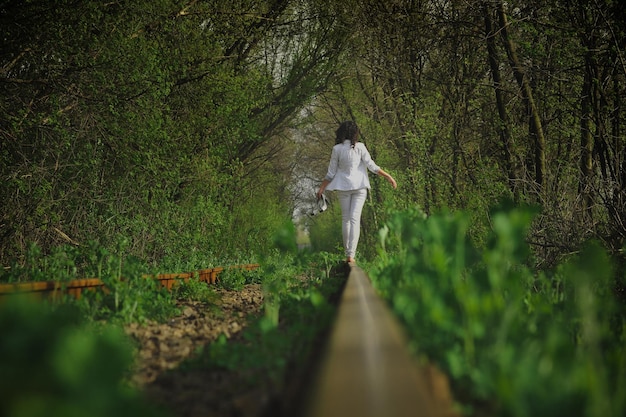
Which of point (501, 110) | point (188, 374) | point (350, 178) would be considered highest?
point (501, 110)

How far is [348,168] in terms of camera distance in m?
9.41

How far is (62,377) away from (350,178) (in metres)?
8.08

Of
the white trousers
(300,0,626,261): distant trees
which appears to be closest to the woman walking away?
the white trousers

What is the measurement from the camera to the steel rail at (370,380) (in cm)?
170

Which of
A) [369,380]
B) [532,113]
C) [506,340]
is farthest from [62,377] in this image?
[532,113]

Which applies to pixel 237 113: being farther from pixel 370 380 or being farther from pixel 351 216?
pixel 370 380

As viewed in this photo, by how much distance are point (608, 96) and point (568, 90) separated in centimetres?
299

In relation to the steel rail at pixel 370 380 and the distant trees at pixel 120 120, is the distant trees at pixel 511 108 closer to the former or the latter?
the distant trees at pixel 120 120

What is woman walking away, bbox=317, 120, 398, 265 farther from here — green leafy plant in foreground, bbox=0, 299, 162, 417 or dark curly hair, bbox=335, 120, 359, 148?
green leafy plant in foreground, bbox=0, 299, 162, 417

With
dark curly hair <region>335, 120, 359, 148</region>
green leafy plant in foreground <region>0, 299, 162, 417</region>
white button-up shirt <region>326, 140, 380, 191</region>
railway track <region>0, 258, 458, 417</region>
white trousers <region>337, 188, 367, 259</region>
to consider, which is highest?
dark curly hair <region>335, 120, 359, 148</region>

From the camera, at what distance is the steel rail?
66.8 inches

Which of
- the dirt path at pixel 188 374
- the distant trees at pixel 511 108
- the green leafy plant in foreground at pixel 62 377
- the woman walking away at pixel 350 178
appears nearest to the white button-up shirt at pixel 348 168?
the woman walking away at pixel 350 178

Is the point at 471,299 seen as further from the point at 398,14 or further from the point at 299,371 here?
the point at 398,14

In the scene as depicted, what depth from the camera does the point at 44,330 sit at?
70.2 inches
